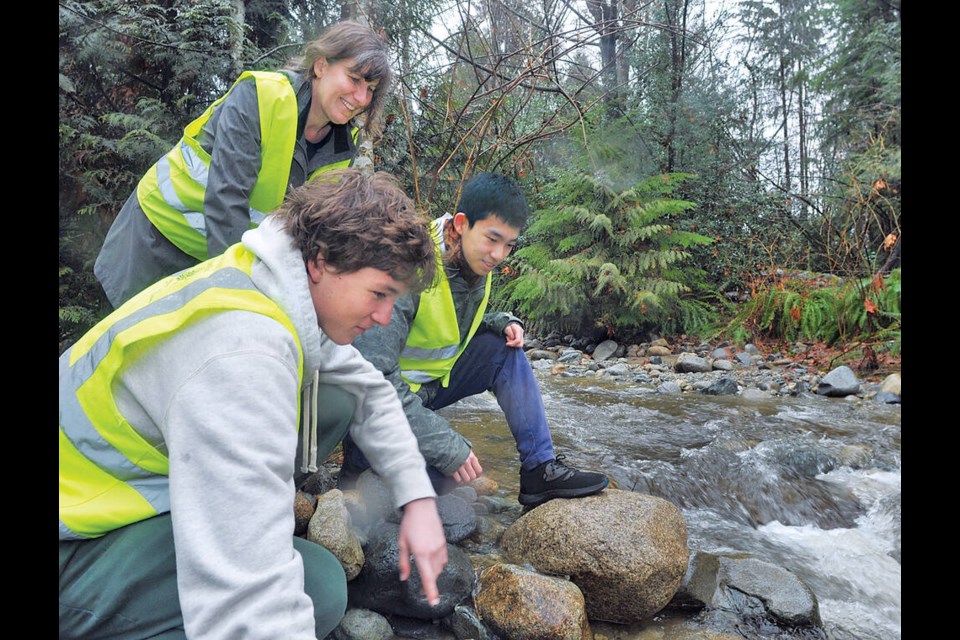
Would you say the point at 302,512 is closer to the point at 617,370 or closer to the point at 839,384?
the point at 839,384

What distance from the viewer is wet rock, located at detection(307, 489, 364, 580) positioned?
82.4 inches

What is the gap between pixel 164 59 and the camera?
5.79 m

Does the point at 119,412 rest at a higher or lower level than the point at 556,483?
higher

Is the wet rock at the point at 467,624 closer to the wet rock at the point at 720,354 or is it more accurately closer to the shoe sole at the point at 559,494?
the shoe sole at the point at 559,494

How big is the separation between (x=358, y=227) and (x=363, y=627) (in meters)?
1.40

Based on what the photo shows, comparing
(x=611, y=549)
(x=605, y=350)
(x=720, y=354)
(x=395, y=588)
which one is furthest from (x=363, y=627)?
(x=605, y=350)

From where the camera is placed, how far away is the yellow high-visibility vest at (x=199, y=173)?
2.32m

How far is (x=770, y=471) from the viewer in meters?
3.80

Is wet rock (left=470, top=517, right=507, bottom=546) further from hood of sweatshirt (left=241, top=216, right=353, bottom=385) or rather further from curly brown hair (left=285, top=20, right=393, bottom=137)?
curly brown hair (left=285, top=20, right=393, bottom=137)

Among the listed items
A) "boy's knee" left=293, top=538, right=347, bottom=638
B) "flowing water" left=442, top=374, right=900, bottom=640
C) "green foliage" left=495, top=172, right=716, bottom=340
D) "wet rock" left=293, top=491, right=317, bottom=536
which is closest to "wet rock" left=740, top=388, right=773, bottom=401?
"flowing water" left=442, top=374, right=900, bottom=640

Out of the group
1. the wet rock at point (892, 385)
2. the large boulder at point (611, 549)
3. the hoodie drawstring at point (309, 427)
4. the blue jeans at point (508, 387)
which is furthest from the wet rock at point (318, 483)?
the wet rock at point (892, 385)

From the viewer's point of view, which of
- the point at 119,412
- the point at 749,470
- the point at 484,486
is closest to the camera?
the point at 119,412

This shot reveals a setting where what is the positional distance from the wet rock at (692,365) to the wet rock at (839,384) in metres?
1.29

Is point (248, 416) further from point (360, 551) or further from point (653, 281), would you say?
point (653, 281)
